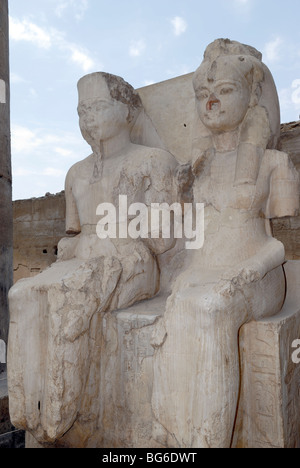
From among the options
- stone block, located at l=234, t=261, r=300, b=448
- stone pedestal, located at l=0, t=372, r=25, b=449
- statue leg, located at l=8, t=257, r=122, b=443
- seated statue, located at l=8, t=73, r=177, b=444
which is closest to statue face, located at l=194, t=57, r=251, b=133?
seated statue, located at l=8, t=73, r=177, b=444

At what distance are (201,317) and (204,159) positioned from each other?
900 mm

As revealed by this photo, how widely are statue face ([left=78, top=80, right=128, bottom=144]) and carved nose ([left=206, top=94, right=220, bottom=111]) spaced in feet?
1.73

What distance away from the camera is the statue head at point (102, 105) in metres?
2.37

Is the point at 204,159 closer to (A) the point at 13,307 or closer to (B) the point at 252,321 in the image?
(B) the point at 252,321

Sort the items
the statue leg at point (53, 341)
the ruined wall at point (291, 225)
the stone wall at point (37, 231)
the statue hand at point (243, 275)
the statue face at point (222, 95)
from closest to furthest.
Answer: the statue hand at point (243, 275)
the statue leg at point (53, 341)
the statue face at point (222, 95)
the ruined wall at point (291, 225)
the stone wall at point (37, 231)

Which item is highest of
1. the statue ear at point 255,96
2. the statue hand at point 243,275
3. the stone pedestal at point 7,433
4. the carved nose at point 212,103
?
the statue ear at point 255,96

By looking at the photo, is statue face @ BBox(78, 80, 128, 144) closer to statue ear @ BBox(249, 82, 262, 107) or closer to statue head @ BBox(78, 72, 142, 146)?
statue head @ BBox(78, 72, 142, 146)

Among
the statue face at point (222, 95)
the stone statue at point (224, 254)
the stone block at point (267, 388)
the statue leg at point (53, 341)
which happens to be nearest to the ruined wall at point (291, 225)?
the stone statue at point (224, 254)

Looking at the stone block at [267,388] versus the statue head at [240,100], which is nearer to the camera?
the stone block at [267,388]
